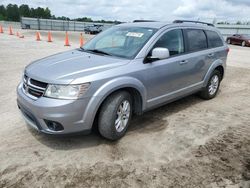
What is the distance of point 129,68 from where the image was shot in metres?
3.89

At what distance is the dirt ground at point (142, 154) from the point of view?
3.05 meters

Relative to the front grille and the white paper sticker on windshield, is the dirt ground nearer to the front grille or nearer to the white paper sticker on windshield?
the front grille

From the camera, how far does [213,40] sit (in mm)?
6062

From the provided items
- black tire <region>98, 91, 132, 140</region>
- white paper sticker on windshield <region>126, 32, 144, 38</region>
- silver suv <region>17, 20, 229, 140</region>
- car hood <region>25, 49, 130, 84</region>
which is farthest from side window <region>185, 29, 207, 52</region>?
black tire <region>98, 91, 132, 140</region>

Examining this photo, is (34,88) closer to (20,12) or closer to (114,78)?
(114,78)

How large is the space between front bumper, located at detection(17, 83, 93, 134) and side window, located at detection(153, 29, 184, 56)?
1.79 m

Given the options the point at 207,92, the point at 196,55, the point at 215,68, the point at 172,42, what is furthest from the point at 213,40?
the point at 172,42

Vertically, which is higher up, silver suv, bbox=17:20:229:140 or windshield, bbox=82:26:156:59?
windshield, bbox=82:26:156:59

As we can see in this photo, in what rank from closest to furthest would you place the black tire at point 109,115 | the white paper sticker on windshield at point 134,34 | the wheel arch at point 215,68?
the black tire at point 109,115 < the white paper sticker on windshield at point 134,34 < the wheel arch at point 215,68

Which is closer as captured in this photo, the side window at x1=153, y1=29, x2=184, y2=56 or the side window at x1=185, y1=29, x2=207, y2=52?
the side window at x1=153, y1=29, x2=184, y2=56

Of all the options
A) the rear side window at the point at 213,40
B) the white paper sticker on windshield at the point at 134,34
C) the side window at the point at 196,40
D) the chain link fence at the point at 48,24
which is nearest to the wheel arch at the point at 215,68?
the rear side window at the point at 213,40

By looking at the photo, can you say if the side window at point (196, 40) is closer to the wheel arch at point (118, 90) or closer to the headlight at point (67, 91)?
the wheel arch at point (118, 90)

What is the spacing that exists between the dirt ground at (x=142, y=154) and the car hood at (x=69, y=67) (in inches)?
40.4

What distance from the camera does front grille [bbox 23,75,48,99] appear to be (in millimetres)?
3453
